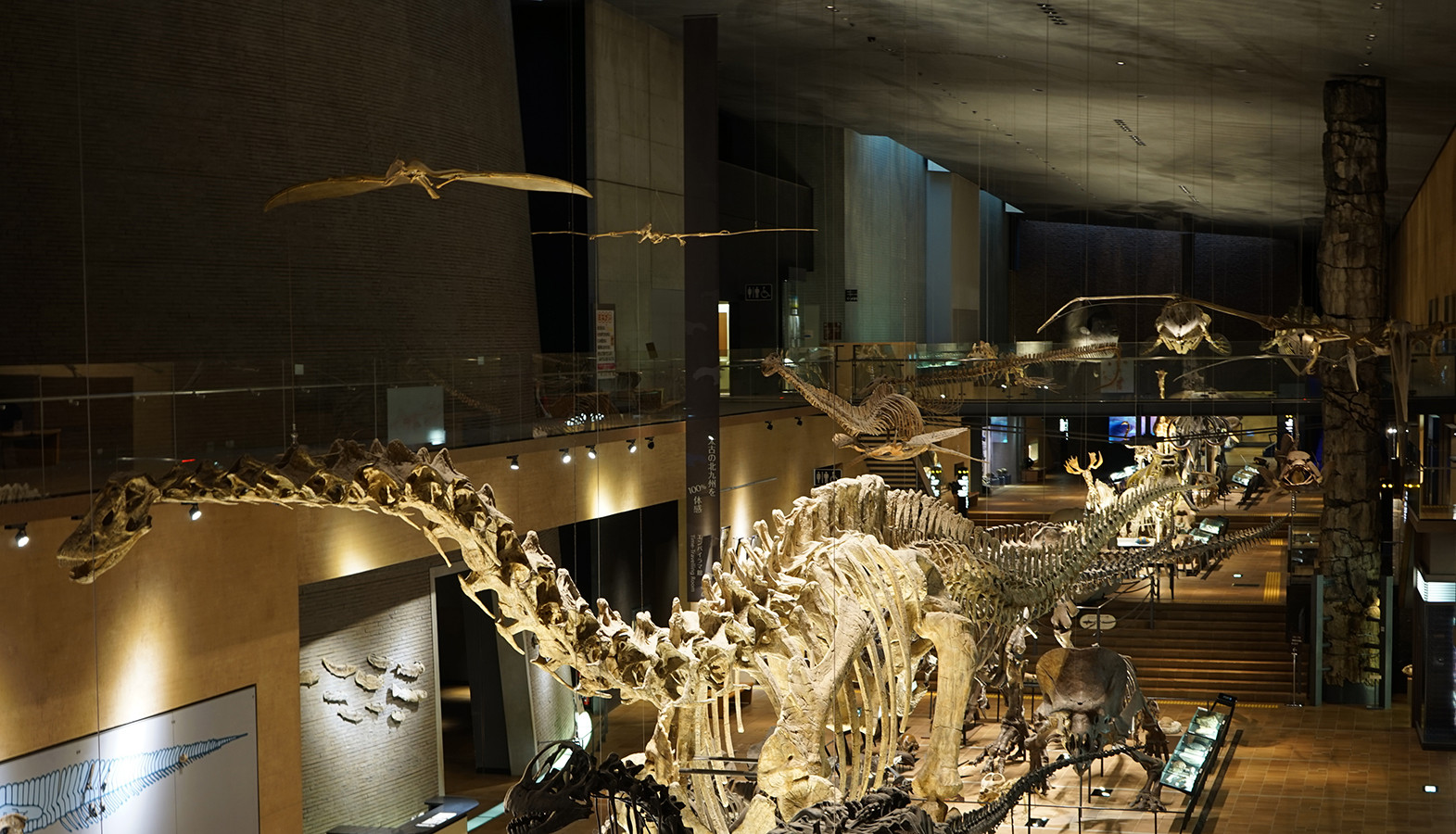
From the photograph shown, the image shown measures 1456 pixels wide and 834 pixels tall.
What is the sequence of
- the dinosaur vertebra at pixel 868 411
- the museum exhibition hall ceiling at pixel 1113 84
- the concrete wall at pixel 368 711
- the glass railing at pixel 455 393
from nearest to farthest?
the glass railing at pixel 455 393 < the concrete wall at pixel 368 711 < the dinosaur vertebra at pixel 868 411 < the museum exhibition hall ceiling at pixel 1113 84

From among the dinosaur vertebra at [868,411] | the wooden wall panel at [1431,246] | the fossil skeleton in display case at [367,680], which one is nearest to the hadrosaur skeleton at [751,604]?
the dinosaur vertebra at [868,411]

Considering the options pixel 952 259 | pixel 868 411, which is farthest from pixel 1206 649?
pixel 952 259

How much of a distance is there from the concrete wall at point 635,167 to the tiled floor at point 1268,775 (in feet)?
13.0

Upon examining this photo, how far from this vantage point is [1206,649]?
15.4m

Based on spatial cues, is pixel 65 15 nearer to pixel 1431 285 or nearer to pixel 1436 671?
pixel 1436 671

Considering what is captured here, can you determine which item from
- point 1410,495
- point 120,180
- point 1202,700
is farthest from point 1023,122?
point 120,180

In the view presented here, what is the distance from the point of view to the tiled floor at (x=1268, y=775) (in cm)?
1031

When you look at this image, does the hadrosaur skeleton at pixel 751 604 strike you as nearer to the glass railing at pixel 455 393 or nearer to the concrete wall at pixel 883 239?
the glass railing at pixel 455 393

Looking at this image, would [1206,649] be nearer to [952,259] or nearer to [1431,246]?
[952,259]

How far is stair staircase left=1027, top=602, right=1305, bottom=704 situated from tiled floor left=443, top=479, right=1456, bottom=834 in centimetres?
38

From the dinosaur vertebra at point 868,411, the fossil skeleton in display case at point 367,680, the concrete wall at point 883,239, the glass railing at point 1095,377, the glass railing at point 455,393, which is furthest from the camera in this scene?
the concrete wall at point 883,239

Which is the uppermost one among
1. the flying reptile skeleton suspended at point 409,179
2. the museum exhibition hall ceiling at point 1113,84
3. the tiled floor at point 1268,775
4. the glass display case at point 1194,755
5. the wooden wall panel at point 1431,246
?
the museum exhibition hall ceiling at point 1113,84

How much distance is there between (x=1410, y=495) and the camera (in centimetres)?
1295

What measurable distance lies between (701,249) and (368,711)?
397 cm
